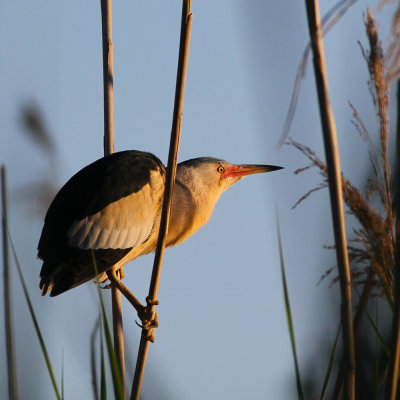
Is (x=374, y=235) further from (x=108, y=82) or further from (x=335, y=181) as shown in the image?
(x=108, y=82)

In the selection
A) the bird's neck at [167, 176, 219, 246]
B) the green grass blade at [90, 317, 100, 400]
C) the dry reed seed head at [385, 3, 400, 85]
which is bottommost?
the green grass blade at [90, 317, 100, 400]

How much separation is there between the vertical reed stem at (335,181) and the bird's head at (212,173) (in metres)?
1.80

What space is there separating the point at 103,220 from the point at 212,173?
0.70m

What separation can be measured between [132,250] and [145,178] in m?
0.30

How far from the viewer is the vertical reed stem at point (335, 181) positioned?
93cm

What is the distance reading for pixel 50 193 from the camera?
1.49 m

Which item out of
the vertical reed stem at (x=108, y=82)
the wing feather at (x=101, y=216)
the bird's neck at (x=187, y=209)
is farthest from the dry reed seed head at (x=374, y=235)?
the bird's neck at (x=187, y=209)

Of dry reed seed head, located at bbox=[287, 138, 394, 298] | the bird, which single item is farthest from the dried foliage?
the bird

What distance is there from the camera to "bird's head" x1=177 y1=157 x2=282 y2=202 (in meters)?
2.78

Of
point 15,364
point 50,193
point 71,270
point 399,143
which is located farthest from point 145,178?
point 399,143

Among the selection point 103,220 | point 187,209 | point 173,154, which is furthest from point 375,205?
point 187,209

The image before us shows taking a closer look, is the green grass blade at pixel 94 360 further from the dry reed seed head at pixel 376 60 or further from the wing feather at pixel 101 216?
the wing feather at pixel 101 216

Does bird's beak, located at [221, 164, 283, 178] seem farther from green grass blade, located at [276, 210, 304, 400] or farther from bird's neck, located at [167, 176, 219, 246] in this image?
green grass blade, located at [276, 210, 304, 400]

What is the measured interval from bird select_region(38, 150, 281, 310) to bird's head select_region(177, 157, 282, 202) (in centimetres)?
22
